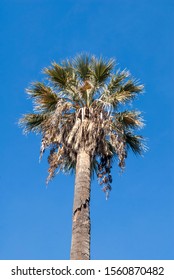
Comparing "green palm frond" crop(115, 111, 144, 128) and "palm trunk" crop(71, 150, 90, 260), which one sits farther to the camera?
"green palm frond" crop(115, 111, 144, 128)

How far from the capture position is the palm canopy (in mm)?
14359

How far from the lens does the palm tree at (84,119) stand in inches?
556

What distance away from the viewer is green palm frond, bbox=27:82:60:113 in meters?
15.4

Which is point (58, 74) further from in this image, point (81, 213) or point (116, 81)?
point (81, 213)

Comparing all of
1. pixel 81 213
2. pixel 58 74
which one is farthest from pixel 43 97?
pixel 81 213

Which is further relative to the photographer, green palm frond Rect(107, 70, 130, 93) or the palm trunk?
green palm frond Rect(107, 70, 130, 93)

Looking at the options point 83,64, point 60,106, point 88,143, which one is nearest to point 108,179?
point 88,143

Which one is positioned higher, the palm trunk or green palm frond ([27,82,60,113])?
green palm frond ([27,82,60,113])

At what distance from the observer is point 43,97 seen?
1545 centimetres

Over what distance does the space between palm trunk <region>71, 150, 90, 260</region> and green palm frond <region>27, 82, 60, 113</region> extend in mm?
2370

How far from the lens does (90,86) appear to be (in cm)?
1528

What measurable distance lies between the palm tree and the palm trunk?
26mm
